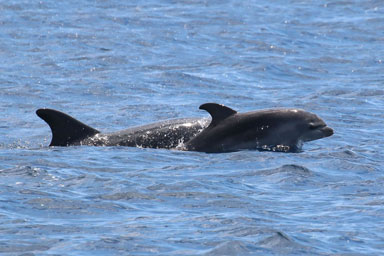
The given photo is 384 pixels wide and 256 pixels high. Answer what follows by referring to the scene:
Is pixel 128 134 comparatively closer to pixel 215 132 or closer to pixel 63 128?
pixel 63 128

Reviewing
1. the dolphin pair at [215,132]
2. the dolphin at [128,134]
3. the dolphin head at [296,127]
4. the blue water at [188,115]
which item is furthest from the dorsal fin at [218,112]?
the dolphin head at [296,127]

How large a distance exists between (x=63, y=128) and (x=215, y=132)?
266 cm

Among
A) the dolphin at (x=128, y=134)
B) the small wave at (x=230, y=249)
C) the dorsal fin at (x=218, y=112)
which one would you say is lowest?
the small wave at (x=230, y=249)

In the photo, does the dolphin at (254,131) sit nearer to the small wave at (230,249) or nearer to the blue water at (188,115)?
the blue water at (188,115)

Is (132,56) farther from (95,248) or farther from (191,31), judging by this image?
(95,248)

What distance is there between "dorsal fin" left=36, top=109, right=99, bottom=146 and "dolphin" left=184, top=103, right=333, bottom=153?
1889 mm

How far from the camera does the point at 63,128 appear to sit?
16.8 meters

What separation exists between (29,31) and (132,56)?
5091 mm

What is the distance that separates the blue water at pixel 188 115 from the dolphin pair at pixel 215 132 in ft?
1.15

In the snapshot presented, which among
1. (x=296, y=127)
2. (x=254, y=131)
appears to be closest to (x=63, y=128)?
(x=254, y=131)

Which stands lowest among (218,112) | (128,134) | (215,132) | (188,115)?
(188,115)

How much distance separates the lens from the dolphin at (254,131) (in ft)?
54.3

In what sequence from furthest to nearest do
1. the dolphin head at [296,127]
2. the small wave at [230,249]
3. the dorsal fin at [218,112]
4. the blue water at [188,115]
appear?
the dolphin head at [296,127] < the dorsal fin at [218,112] < the blue water at [188,115] < the small wave at [230,249]

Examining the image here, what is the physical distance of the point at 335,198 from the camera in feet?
43.7
